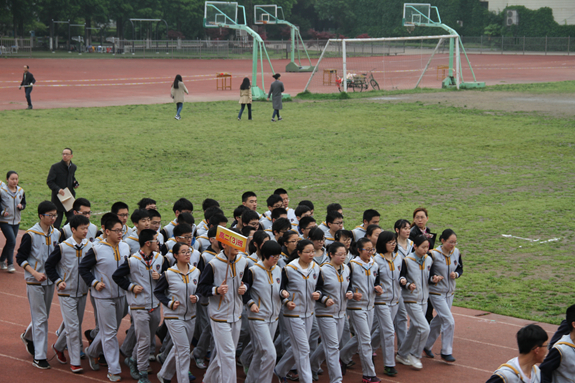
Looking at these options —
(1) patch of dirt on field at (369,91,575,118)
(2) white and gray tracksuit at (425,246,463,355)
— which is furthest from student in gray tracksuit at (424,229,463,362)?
(1) patch of dirt on field at (369,91,575,118)

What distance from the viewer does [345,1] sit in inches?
3228

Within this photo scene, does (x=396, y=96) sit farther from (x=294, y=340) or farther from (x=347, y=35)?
(x=347, y=35)

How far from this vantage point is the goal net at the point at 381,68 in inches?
1431

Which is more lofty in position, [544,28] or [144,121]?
[544,28]

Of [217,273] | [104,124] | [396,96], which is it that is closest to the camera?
[217,273]

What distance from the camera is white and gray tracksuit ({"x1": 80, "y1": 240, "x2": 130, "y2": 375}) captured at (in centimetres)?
714

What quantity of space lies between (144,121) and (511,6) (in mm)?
58258

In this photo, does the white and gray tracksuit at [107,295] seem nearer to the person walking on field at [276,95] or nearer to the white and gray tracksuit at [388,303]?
the white and gray tracksuit at [388,303]

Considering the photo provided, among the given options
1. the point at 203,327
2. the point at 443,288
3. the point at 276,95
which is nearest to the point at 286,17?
the point at 276,95

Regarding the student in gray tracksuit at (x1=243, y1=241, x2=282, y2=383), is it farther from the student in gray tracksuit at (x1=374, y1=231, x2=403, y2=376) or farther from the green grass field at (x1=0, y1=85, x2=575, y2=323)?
the green grass field at (x1=0, y1=85, x2=575, y2=323)

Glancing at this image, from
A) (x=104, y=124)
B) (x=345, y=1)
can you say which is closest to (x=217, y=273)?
(x=104, y=124)

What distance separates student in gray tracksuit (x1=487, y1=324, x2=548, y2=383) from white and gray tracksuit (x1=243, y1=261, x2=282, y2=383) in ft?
8.62

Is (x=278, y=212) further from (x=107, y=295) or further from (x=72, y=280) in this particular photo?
(x=72, y=280)

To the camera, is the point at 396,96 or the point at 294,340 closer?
the point at 294,340
